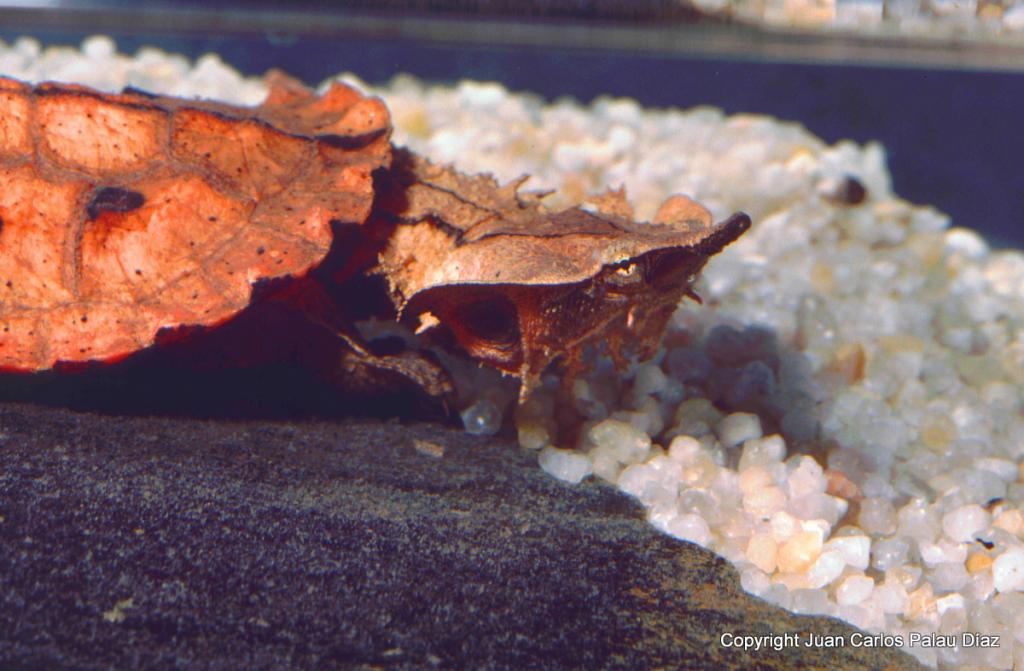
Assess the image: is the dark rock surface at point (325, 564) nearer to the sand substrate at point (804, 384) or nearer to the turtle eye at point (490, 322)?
the sand substrate at point (804, 384)

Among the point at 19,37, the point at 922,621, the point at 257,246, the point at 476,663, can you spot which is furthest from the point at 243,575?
the point at 19,37

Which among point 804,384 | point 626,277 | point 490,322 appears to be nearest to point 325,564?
point 490,322

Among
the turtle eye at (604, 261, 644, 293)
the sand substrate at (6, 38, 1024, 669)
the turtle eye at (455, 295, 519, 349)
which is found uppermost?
the turtle eye at (604, 261, 644, 293)

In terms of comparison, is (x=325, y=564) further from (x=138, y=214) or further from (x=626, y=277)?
(x=138, y=214)

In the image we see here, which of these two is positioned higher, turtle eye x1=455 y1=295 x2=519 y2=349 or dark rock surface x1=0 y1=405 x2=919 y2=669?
turtle eye x1=455 y1=295 x2=519 y2=349

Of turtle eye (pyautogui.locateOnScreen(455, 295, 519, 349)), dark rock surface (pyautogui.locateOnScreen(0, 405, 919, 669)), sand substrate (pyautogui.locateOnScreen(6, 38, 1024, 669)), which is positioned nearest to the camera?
dark rock surface (pyautogui.locateOnScreen(0, 405, 919, 669))

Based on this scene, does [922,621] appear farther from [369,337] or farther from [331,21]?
[331,21]

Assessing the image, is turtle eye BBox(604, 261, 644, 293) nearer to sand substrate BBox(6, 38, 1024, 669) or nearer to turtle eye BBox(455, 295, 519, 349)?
turtle eye BBox(455, 295, 519, 349)

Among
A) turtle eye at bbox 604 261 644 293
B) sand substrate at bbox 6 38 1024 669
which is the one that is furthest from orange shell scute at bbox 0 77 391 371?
sand substrate at bbox 6 38 1024 669
